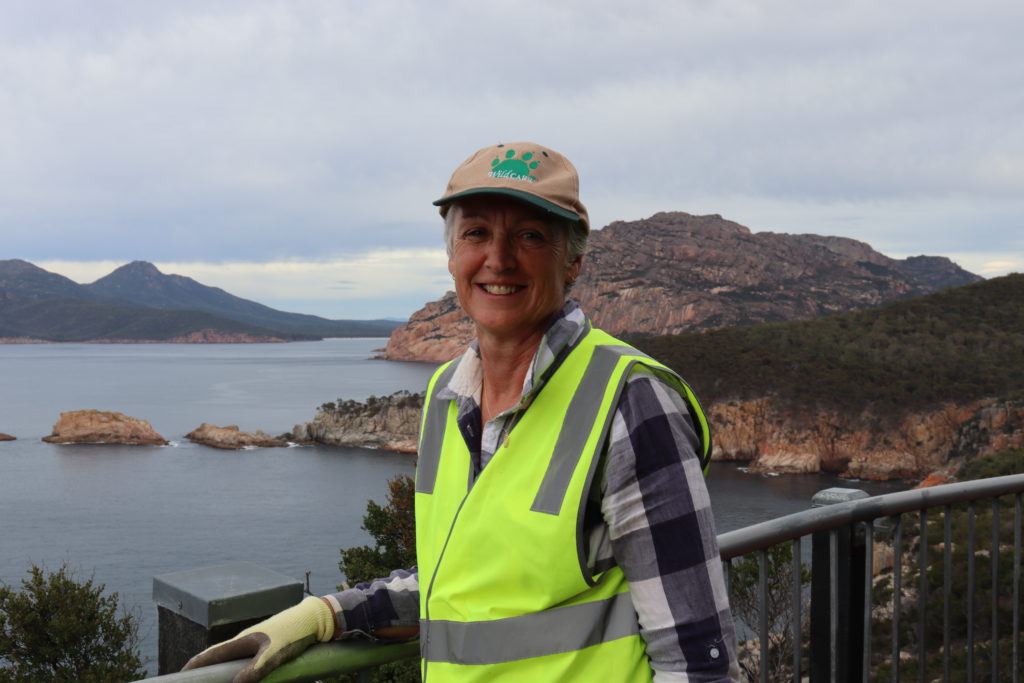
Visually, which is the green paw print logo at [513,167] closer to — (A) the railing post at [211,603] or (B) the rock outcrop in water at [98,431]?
(A) the railing post at [211,603]

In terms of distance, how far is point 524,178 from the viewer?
159cm

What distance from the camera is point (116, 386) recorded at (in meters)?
135

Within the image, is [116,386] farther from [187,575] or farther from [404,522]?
[187,575]

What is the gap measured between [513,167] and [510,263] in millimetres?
205

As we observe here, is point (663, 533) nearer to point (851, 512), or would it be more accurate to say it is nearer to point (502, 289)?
point (502, 289)

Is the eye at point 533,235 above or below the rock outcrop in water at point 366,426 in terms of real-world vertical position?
above

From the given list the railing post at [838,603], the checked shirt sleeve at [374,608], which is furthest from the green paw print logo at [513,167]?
the railing post at [838,603]

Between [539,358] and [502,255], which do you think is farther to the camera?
[502,255]

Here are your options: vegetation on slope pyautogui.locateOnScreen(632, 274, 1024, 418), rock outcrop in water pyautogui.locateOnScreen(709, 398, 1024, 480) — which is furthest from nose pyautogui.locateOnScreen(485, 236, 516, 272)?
vegetation on slope pyautogui.locateOnScreen(632, 274, 1024, 418)

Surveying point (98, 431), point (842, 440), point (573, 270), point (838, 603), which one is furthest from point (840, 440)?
point (573, 270)

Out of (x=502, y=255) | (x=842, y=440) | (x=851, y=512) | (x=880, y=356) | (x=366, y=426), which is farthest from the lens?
(x=366, y=426)

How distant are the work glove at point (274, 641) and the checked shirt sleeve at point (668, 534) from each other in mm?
756

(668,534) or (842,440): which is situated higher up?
(668,534)

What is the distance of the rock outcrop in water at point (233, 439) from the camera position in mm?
82375
